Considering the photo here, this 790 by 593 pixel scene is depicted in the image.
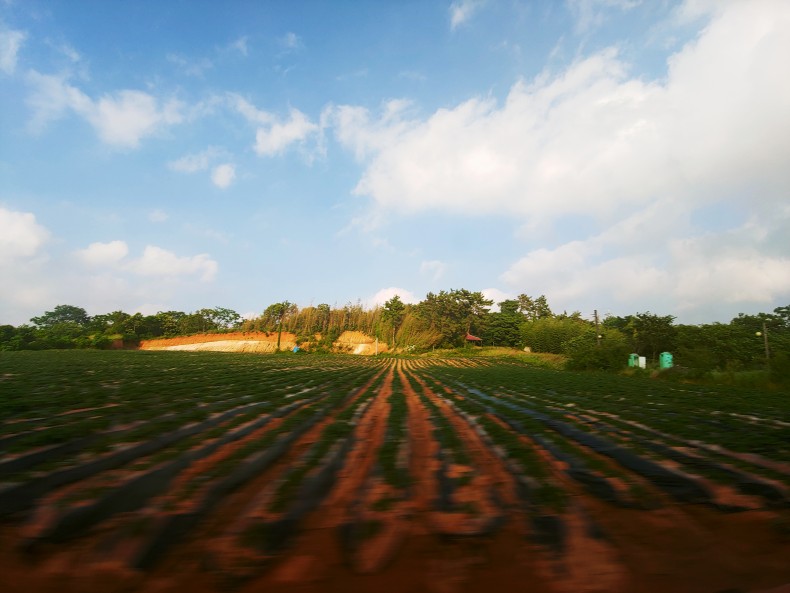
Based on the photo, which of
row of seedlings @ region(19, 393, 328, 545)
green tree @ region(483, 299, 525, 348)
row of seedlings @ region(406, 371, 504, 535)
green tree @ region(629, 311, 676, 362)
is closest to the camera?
row of seedlings @ region(19, 393, 328, 545)

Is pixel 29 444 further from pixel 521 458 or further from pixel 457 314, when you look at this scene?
pixel 457 314

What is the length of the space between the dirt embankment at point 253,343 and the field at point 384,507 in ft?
156

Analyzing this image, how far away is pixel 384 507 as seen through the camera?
2477 millimetres

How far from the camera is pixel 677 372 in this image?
18.8 m

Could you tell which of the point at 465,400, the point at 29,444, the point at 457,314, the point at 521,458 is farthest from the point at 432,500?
the point at 457,314

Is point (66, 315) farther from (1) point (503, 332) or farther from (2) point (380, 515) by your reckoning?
(2) point (380, 515)

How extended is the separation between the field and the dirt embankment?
4755cm

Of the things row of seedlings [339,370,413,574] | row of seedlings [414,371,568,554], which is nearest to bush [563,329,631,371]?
row of seedlings [414,371,568,554]

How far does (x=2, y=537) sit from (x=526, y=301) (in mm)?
76757

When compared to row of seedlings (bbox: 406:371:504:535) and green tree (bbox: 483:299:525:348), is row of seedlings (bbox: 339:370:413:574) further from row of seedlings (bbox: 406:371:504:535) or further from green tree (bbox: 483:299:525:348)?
green tree (bbox: 483:299:525:348)

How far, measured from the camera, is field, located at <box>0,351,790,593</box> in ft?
5.81

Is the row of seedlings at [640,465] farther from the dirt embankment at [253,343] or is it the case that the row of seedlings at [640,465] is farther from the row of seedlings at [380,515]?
the dirt embankment at [253,343]

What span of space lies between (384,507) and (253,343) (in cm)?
5895

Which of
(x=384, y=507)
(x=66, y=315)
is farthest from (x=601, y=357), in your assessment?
(x=66, y=315)
